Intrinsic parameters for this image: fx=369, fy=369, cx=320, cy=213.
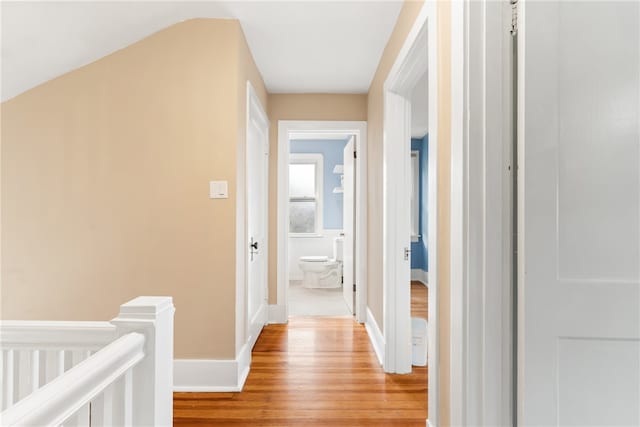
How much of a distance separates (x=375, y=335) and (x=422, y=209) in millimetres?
3590

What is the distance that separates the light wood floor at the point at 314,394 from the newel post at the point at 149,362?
119 centimetres

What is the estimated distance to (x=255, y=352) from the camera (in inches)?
Answer: 119

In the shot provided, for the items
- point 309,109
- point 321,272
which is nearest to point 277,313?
point 321,272

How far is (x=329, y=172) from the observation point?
6477 mm

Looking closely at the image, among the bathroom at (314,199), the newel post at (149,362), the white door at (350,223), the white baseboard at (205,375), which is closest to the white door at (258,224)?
the white baseboard at (205,375)

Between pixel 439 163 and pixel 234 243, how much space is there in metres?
1.40

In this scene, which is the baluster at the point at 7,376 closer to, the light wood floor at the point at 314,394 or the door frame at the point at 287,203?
the light wood floor at the point at 314,394

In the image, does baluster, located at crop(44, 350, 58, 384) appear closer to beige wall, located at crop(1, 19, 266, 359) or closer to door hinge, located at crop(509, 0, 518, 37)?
beige wall, located at crop(1, 19, 266, 359)

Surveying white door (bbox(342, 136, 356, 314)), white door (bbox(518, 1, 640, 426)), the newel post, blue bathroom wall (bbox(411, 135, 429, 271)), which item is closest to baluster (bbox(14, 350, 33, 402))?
the newel post

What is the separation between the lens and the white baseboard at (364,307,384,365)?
2.83 meters

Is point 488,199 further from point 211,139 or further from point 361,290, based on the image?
point 361,290

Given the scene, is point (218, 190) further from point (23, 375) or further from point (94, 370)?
point (94, 370)

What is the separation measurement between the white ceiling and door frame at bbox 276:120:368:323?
A: 1005 millimetres

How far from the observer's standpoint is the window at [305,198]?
646 centimetres
